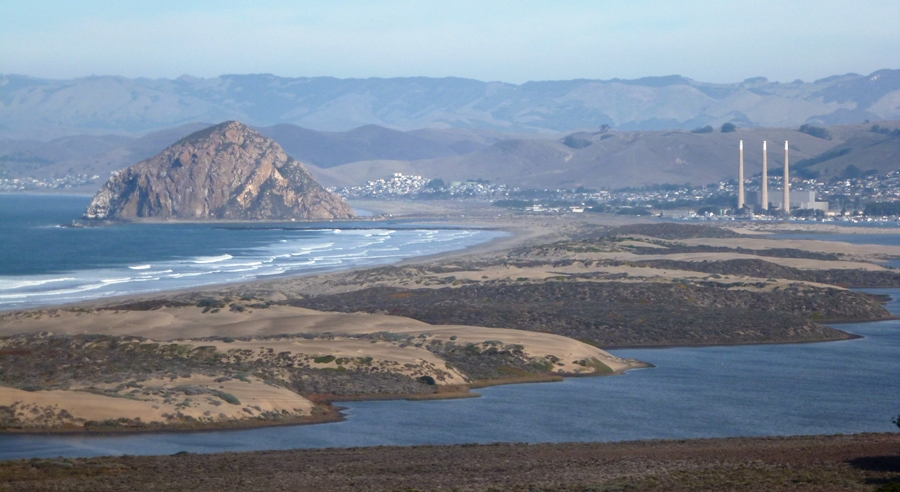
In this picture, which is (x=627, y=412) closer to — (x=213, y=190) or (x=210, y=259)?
(x=210, y=259)

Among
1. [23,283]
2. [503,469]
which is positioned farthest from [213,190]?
[503,469]

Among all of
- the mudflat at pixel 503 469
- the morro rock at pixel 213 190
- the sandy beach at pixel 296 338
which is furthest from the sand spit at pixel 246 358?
the morro rock at pixel 213 190

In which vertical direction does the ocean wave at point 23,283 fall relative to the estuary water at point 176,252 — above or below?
above

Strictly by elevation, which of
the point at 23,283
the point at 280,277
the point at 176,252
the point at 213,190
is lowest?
the point at 176,252

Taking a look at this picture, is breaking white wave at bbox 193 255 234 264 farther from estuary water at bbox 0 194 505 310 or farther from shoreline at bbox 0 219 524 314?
shoreline at bbox 0 219 524 314

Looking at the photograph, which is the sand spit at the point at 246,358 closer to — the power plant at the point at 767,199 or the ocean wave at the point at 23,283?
the ocean wave at the point at 23,283

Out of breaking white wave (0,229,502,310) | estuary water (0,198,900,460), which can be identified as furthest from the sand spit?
breaking white wave (0,229,502,310)
